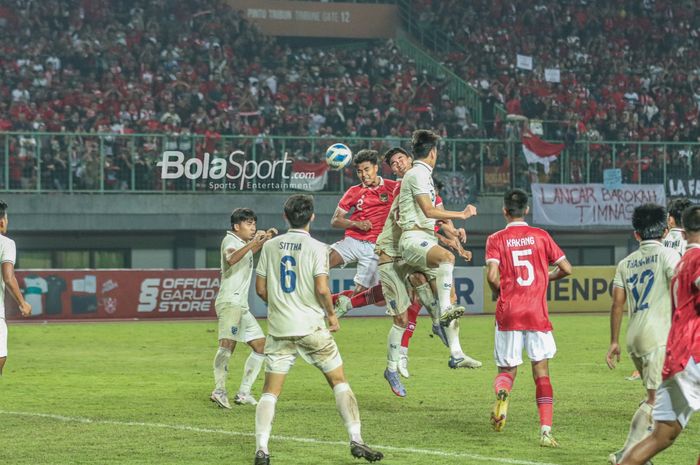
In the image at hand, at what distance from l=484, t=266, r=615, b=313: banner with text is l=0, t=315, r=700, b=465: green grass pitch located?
10501 mm

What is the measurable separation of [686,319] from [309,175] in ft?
85.9

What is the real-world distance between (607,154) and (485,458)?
2704 cm

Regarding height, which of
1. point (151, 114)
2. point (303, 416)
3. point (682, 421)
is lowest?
point (303, 416)

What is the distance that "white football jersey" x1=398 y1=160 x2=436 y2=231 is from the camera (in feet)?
43.4

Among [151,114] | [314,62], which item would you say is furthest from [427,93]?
[151,114]

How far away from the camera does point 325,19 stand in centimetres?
4800

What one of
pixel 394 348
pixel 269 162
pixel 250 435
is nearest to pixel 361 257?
pixel 394 348

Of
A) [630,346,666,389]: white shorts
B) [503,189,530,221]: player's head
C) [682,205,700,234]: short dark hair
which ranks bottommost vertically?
[630,346,666,389]: white shorts

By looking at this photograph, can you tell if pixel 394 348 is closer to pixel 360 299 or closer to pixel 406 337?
pixel 406 337

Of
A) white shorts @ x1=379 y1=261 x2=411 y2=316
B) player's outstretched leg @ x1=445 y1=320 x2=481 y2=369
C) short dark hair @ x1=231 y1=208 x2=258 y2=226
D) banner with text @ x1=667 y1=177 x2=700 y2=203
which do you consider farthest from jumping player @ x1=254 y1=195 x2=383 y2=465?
banner with text @ x1=667 y1=177 x2=700 y2=203

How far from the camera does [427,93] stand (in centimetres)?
4078

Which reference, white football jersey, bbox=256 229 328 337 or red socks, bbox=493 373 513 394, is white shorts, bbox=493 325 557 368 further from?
white football jersey, bbox=256 229 328 337

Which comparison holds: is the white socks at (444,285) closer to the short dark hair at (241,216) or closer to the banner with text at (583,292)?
the short dark hair at (241,216)

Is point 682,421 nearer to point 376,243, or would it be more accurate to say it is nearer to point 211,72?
point 376,243
